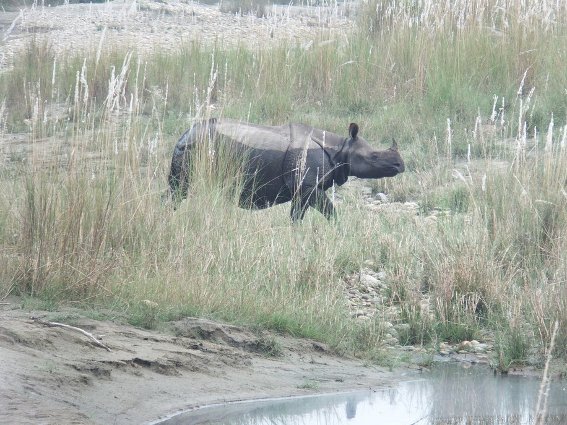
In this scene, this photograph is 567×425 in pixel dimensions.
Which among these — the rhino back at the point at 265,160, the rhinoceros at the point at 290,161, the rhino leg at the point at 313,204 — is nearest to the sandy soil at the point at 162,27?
the rhinoceros at the point at 290,161

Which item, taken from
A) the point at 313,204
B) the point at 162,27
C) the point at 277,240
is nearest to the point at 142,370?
the point at 277,240

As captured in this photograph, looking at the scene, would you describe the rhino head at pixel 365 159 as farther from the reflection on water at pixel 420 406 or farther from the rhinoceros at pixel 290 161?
the reflection on water at pixel 420 406

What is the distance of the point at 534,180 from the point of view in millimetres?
8844

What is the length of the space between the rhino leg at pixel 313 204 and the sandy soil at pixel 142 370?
294 centimetres

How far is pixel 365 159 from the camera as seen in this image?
10430 millimetres

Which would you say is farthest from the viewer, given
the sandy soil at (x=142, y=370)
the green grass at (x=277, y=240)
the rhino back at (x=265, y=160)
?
the rhino back at (x=265, y=160)

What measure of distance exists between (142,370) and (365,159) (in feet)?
17.2

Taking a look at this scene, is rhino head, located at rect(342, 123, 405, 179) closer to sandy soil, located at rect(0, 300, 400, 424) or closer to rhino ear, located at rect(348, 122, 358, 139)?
rhino ear, located at rect(348, 122, 358, 139)

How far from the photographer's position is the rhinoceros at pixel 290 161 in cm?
924

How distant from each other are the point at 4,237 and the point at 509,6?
8.74m

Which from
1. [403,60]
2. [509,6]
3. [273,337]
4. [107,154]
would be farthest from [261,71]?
[273,337]

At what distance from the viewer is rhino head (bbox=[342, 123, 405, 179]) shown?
1040cm

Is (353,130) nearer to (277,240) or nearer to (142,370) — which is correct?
(277,240)

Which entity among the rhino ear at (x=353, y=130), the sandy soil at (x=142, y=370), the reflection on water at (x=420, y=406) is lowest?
the reflection on water at (x=420, y=406)
